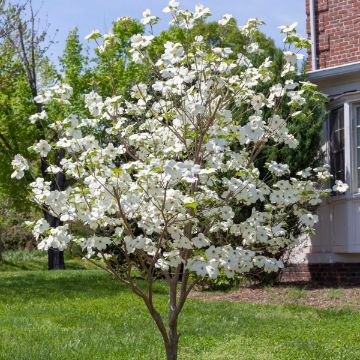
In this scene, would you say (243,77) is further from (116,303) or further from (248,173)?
(116,303)

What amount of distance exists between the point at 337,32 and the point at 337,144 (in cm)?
284

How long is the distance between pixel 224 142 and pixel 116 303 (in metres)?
6.08

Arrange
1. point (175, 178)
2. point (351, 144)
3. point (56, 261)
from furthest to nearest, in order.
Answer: point (56, 261) → point (351, 144) → point (175, 178)

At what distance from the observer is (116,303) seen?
10711 millimetres

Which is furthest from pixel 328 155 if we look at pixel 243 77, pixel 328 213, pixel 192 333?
pixel 243 77

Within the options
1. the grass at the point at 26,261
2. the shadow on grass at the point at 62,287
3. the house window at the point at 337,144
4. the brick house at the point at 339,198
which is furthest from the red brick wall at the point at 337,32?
the grass at the point at 26,261

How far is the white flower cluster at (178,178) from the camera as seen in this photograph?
4887 mm

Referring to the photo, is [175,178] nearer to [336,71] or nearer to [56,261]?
[336,71]

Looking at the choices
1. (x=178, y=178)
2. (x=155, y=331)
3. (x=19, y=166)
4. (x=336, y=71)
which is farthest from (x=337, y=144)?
(x=178, y=178)

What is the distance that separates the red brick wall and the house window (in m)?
1.81

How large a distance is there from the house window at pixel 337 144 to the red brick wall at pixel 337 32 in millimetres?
1806

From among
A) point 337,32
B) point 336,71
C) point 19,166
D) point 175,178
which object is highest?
point 337,32

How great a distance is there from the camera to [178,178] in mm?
4539

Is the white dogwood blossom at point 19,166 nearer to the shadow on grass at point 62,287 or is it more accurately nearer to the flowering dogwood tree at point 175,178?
the flowering dogwood tree at point 175,178
